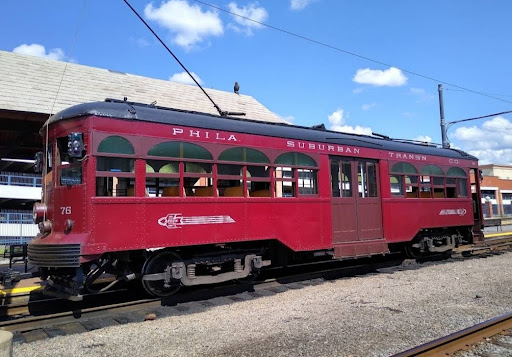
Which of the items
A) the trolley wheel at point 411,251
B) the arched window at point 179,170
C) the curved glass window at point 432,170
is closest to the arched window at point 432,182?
the curved glass window at point 432,170

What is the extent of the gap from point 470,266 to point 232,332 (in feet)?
26.6

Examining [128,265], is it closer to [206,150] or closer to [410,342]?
[206,150]

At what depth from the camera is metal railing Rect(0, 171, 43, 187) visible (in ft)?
91.9

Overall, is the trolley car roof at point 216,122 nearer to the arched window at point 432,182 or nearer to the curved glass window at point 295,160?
the curved glass window at point 295,160

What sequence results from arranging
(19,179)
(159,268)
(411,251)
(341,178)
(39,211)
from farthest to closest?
(19,179) → (411,251) → (341,178) → (159,268) → (39,211)

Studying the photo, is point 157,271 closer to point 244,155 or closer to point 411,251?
point 244,155

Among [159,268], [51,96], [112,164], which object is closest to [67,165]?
[112,164]

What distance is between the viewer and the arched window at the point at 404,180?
439 inches

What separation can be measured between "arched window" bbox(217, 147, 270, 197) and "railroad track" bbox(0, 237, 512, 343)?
1.89 m

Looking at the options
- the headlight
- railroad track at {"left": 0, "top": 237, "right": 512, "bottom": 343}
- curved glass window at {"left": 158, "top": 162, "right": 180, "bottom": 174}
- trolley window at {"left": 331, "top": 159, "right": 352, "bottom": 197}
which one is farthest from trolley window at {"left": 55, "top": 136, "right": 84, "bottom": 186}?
trolley window at {"left": 331, "top": 159, "right": 352, "bottom": 197}

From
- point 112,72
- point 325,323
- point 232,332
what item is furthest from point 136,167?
point 112,72

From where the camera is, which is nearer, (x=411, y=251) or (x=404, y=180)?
(x=404, y=180)

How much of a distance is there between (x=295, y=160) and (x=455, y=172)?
6758 millimetres

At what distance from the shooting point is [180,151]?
7.36m
